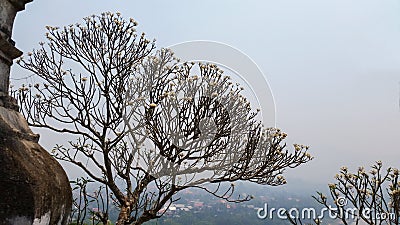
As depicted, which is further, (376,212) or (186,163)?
(186,163)

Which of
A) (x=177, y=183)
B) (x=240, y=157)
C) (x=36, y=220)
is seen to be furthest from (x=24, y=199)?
(x=240, y=157)

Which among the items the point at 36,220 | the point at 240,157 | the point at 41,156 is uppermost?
the point at 240,157

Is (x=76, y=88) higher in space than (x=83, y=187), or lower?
higher

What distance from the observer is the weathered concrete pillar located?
161 cm

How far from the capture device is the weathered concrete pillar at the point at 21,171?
161 centimetres

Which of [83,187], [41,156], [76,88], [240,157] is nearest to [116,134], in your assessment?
[76,88]

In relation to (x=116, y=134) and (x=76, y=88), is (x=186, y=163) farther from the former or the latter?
(x=76, y=88)

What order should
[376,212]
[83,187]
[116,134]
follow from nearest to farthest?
[376,212] → [83,187] → [116,134]

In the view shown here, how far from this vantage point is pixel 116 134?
581cm

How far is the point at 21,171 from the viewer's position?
168 centimetres

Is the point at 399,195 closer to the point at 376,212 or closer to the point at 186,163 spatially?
the point at 376,212

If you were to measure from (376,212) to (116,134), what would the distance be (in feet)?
14.1

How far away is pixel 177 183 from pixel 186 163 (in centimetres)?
37

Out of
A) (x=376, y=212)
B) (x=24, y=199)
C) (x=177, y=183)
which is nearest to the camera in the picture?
(x=24, y=199)
